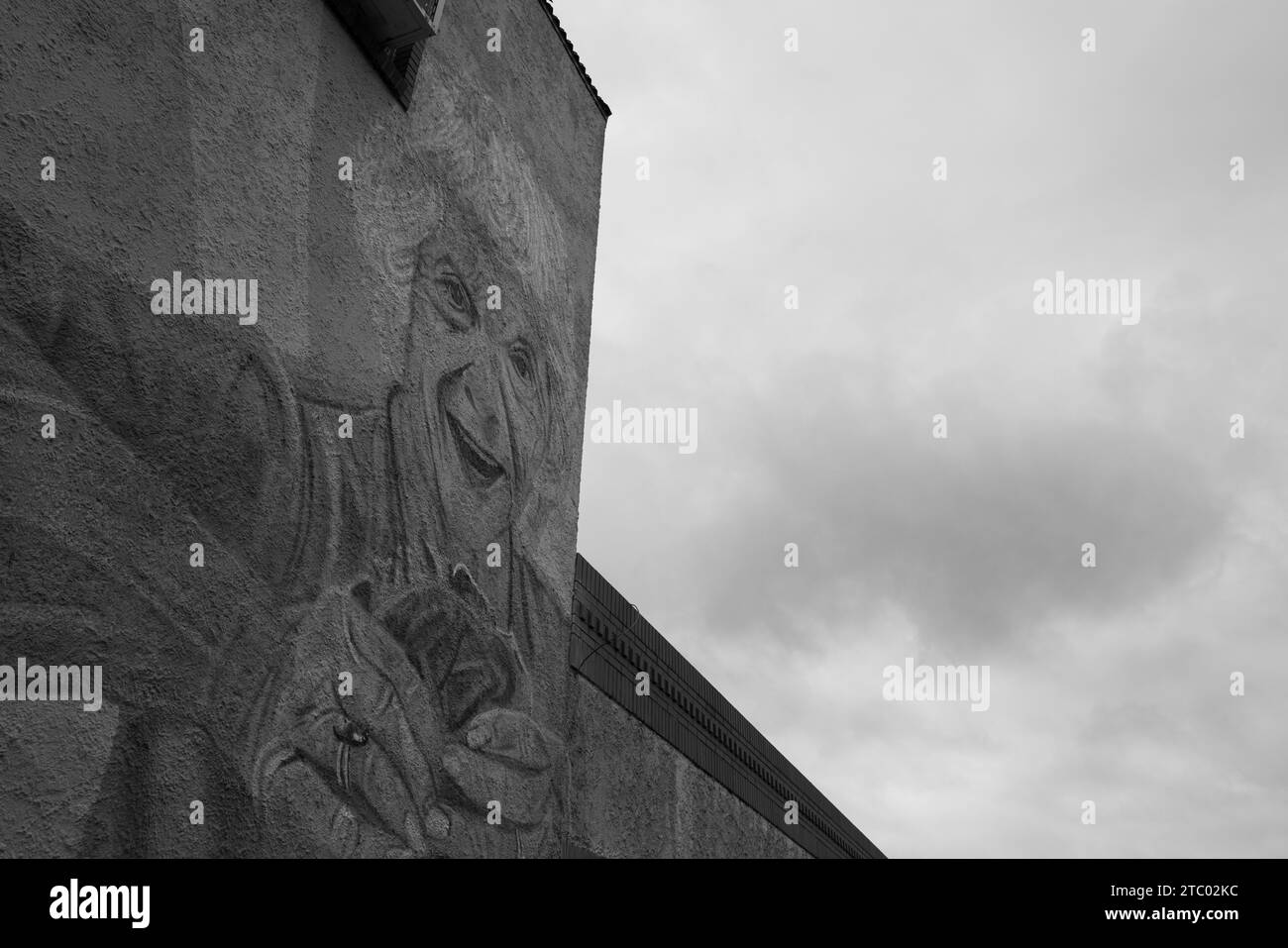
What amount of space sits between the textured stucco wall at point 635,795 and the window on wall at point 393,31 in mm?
3350

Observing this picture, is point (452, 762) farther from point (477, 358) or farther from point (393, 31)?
point (393, 31)

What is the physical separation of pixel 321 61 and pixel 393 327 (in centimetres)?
109

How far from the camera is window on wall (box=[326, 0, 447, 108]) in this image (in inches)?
180

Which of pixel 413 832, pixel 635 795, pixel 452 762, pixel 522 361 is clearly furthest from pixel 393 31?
A: pixel 635 795

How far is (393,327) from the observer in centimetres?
469

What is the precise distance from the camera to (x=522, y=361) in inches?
232

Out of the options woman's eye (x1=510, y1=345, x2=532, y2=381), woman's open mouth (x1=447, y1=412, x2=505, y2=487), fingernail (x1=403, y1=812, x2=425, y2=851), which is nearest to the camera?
fingernail (x1=403, y1=812, x2=425, y2=851)

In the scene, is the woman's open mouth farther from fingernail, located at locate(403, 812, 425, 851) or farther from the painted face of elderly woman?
fingernail, located at locate(403, 812, 425, 851)

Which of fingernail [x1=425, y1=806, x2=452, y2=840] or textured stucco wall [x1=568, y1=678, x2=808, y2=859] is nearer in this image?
fingernail [x1=425, y1=806, x2=452, y2=840]

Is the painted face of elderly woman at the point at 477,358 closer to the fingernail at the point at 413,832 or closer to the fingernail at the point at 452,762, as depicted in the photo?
the fingernail at the point at 452,762

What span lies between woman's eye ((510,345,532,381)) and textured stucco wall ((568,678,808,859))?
178 cm

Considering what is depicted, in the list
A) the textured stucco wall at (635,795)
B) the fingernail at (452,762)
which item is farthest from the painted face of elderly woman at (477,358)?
the textured stucco wall at (635,795)

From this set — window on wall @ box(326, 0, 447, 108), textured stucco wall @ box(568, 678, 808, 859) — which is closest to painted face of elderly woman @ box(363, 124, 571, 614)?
window on wall @ box(326, 0, 447, 108)

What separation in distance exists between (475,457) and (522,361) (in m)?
0.85
